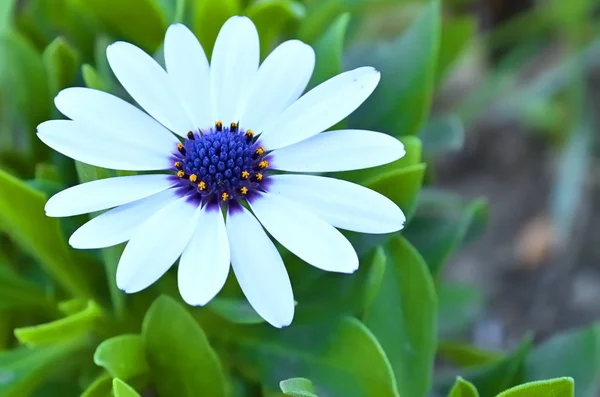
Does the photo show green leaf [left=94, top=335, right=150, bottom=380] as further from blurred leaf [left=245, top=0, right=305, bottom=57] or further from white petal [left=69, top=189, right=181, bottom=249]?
blurred leaf [left=245, top=0, right=305, bottom=57]

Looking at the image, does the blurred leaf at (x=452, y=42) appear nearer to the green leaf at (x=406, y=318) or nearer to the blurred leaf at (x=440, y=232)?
the blurred leaf at (x=440, y=232)

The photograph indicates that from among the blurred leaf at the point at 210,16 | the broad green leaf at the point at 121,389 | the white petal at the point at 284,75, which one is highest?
the blurred leaf at the point at 210,16

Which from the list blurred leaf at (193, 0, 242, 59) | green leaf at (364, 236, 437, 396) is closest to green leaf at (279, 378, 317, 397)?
green leaf at (364, 236, 437, 396)

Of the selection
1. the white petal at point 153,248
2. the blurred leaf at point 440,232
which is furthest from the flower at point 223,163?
the blurred leaf at point 440,232

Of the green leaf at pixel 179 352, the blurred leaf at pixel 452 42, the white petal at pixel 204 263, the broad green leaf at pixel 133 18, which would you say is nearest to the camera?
the white petal at pixel 204 263

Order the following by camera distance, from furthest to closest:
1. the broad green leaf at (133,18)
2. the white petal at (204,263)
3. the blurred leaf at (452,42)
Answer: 1. the blurred leaf at (452,42)
2. the broad green leaf at (133,18)
3. the white petal at (204,263)

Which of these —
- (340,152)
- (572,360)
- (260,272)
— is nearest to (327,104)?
(340,152)

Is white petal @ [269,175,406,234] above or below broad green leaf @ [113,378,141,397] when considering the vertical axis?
above
